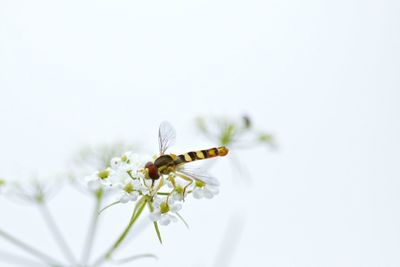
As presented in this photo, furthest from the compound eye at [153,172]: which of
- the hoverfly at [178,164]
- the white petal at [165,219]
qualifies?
the white petal at [165,219]

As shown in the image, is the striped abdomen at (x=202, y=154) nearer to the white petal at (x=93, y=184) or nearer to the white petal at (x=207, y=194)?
the white petal at (x=207, y=194)

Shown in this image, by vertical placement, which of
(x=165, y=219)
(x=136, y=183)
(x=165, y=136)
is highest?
(x=165, y=136)

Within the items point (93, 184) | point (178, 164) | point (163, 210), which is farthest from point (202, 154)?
point (93, 184)

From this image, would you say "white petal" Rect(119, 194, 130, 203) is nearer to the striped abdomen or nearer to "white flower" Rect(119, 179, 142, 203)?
"white flower" Rect(119, 179, 142, 203)

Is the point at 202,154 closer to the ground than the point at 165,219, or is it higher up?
higher up

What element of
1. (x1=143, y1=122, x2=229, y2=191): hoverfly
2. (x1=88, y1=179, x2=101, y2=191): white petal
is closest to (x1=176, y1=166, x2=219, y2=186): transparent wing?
(x1=143, y1=122, x2=229, y2=191): hoverfly

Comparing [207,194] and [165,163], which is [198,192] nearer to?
[207,194]

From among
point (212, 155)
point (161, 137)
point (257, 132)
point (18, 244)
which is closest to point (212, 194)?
point (212, 155)
